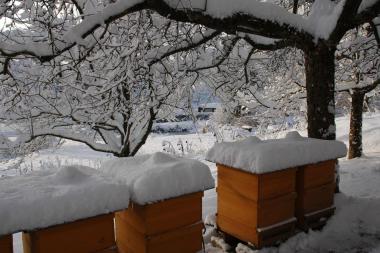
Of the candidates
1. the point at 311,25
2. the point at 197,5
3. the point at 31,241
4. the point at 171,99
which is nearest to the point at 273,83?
the point at 171,99

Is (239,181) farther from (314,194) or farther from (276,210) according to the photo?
(314,194)

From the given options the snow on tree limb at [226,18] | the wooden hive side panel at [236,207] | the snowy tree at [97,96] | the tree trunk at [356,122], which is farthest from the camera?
the tree trunk at [356,122]

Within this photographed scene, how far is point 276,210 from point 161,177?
5.37ft

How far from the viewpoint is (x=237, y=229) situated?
15.4ft

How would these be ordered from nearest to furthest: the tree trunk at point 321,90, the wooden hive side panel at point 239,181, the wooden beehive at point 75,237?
the wooden beehive at point 75,237 < the wooden hive side panel at point 239,181 < the tree trunk at point 321,90

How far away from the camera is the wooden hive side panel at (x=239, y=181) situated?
170 inches

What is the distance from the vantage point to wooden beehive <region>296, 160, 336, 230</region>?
15.8 feet

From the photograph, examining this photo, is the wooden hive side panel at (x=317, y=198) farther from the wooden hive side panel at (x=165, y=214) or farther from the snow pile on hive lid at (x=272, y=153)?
the wooden hive side panel at (x=165, y=214)

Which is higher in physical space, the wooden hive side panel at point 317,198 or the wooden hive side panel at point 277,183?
the wooden hive side panel at point 277,183

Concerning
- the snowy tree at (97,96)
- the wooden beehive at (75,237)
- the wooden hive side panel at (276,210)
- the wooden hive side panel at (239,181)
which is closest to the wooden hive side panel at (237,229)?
the wooden hive side panel at (276,210)

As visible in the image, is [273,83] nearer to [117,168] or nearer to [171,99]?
[171,99]

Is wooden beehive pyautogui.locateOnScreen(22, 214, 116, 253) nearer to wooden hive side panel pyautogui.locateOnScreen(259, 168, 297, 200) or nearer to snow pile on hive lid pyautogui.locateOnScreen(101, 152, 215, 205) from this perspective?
snow pile on hive lid pyautogui.locateOnScreen(101, 152, 215, 205)

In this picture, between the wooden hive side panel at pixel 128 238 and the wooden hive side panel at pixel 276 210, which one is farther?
the wooden hive side panel at pixel 276 210

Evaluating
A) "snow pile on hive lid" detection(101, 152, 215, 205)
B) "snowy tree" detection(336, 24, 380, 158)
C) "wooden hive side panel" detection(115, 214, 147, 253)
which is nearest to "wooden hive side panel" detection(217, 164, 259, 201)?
"snow pile on hive lid" detection(101, 152, 215, 205)
